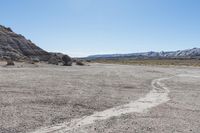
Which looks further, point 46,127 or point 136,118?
point 136,118

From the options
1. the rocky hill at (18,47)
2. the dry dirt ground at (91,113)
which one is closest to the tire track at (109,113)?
the dry dirt ground at (91,113)

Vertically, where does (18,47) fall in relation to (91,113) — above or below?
above

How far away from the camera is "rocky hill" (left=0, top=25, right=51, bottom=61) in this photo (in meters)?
74.8

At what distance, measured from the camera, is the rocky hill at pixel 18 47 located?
74831mm

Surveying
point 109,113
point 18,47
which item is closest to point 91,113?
point 109,113

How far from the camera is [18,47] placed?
81250 millimetres

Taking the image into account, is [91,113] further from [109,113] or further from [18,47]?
[18,47]

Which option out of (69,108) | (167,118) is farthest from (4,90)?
(167,118)

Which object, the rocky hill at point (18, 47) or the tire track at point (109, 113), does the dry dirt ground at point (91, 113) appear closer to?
the tire track at point (109, 113)

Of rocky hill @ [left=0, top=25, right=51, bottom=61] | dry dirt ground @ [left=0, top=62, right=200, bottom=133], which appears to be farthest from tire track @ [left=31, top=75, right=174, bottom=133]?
rocky hill @ [left=0, top=25, right=51, bottom=61]

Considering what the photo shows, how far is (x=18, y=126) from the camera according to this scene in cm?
1090

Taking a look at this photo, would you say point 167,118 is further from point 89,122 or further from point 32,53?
point 32,53

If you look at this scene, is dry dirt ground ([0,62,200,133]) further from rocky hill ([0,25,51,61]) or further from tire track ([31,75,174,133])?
rocky hill ([0,25,51,61])

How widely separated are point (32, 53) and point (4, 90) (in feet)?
208
